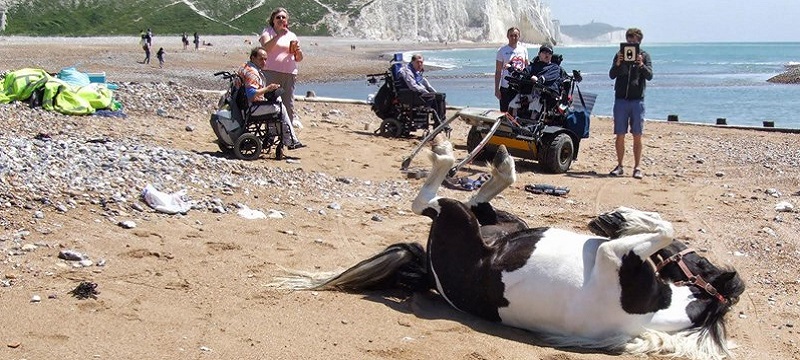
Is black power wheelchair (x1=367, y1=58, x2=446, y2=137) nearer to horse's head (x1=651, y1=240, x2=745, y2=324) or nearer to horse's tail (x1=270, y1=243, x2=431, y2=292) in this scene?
horse's tail (x1=270, y1=243, x2=431, y2=292)

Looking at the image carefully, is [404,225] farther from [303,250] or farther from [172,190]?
[172,190]

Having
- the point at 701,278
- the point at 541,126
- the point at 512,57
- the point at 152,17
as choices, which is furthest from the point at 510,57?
the point at 152,17

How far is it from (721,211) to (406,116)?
6.53 meters

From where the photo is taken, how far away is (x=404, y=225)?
8164 mm

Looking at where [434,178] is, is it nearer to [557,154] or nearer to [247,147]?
[247,147]

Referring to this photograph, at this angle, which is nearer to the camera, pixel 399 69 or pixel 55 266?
pixel 55 266

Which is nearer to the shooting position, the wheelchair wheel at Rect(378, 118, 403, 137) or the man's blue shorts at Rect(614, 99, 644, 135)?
the man's blue shorts at Rect(614, 99, 644, 135)

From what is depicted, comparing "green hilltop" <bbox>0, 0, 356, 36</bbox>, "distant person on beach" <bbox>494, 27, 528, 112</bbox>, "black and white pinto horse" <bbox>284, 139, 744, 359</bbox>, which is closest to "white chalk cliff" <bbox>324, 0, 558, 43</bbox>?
"green hilltop" <bbox>0, 0, 356, 36</bbox>

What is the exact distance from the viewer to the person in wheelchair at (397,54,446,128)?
15203 mm

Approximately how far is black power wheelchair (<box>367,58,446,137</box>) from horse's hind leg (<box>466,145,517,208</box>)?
900 centimetres

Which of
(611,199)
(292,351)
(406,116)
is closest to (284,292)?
(292,351)

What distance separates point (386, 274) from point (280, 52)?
24.3 ft

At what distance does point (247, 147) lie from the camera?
11484 millimetres

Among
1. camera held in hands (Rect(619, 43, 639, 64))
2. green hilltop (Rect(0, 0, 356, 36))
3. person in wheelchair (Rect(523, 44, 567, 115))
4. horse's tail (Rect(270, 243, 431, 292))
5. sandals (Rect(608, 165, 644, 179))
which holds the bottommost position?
sandals (Rect(608, 165, 644, 179))
